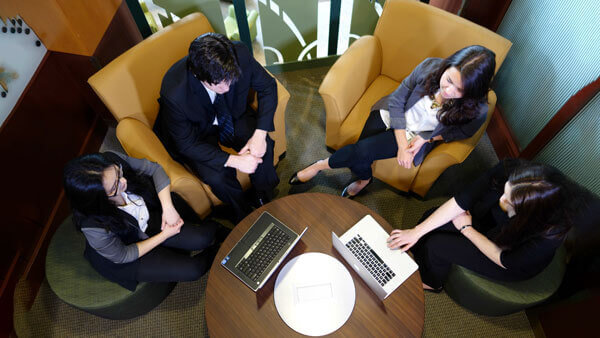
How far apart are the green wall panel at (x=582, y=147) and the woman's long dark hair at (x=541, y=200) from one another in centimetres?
72

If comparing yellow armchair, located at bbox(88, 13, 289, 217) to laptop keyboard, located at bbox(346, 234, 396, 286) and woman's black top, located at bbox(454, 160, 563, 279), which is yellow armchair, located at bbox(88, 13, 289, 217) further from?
woman's black top, located at bbox(454, 160, 563, 279)

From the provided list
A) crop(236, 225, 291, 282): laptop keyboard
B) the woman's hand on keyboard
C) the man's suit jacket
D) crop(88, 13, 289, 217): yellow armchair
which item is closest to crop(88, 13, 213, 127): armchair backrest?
crop(88, 13, 289, 217): yellow armchair

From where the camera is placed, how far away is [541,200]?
4.37 ft

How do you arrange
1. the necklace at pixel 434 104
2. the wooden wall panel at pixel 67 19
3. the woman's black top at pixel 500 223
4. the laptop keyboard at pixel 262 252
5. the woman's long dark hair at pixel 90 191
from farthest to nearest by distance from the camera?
1. the wooden wall panel at pixel 67 19
2. the necklace at pixel 434 104
3. the laptop keyboard at pixel 262 252
4. the woman's black top at pixel 500 223
5. the woman's long dark hair at pixel 90 191

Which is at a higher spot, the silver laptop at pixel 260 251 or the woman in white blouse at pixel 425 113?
the woman in white blouse at pixel 425 113

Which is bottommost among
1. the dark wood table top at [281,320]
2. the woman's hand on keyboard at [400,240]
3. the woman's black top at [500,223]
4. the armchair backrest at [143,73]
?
the dark wood table top at [281,320]

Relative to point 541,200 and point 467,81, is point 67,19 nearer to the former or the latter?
point 467,81

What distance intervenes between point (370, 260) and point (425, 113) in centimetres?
90

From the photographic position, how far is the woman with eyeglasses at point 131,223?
4.46ft

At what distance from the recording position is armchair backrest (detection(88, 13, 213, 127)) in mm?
1782

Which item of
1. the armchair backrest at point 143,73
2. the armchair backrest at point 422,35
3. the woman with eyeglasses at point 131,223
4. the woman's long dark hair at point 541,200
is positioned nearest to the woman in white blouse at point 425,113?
the armchair backrest at point 422,35

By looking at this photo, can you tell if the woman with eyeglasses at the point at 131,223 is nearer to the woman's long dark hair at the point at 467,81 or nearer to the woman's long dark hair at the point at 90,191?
the woman's long dark hair at the point at 90,191

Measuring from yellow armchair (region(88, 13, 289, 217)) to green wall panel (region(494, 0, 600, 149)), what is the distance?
167cm

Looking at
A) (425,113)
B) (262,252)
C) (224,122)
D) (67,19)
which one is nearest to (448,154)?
(425,113)
